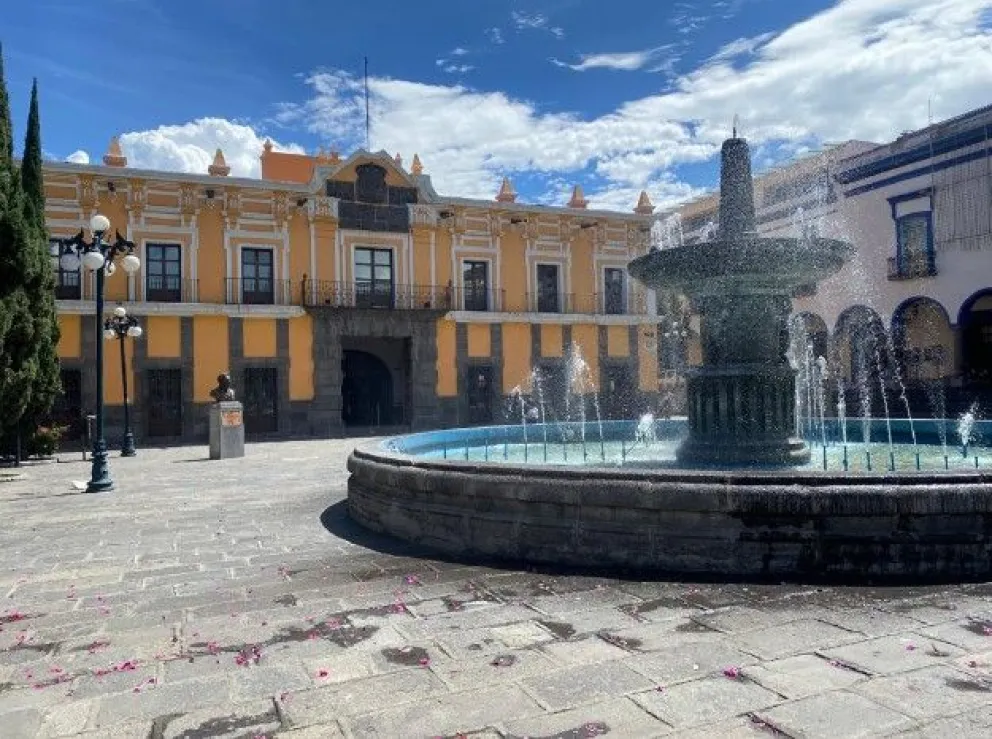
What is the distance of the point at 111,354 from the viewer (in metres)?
20.4

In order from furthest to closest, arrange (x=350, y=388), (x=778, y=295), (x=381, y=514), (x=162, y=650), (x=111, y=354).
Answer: (x=350, y=388) < (x=111, y=354) < (x=778, y=295) < (x=381, y=514) < (x=162, y=650)

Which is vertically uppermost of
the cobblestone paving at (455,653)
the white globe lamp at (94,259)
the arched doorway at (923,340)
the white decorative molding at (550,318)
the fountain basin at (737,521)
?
the white decorative molding at (550,318)

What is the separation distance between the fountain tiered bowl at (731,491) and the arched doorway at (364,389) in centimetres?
1792

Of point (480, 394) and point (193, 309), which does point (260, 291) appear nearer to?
point (193, 309)

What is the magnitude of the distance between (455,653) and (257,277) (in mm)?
20425

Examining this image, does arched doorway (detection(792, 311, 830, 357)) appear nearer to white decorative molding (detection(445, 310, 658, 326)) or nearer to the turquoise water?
white decorative molding (detection(445, 310, 658, 326))

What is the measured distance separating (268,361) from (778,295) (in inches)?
684

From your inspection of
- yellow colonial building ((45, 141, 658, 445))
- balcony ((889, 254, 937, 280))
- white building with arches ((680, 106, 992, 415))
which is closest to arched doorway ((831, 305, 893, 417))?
white building with arches ((680, 106, 992, 415))

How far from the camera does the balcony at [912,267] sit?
21406mm

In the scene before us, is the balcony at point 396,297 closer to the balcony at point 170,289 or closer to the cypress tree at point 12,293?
the balcony at point 170,289

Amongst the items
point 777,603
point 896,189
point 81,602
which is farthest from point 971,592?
point 896,189

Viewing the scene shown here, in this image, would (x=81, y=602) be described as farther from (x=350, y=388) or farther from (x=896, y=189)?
(x=896, y=189)

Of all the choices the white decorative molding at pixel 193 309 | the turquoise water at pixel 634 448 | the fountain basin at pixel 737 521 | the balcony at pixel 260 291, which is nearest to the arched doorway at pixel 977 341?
the turquoise water at pixel 634 448

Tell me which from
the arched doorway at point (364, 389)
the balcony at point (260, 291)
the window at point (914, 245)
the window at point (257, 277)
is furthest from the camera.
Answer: the arched doorway at point (364, 389)
